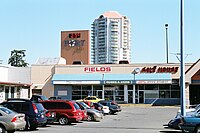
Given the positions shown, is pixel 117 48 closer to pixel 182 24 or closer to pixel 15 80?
pixel 15 80

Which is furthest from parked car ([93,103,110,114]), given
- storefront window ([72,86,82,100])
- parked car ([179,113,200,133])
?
storefront window ([72,86,82,100])

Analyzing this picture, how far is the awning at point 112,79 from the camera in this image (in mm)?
57656

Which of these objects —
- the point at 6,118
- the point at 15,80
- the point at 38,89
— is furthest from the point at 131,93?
the point at 6,118

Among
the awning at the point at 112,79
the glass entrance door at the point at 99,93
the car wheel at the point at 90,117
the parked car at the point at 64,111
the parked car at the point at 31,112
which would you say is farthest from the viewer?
the glass entrance door at the point at 99,93

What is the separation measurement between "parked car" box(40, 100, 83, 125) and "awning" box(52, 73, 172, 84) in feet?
108

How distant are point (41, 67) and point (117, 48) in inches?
3103

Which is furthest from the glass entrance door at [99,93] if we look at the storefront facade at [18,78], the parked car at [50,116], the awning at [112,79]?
the parked car at [50,116]

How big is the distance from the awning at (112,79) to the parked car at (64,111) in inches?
1298

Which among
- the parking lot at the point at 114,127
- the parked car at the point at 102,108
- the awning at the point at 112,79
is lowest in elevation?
the parking lot at the point at 114,127

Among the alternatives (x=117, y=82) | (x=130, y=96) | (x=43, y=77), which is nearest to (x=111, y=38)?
(x=43, y=77)

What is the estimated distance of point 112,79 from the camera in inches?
2314

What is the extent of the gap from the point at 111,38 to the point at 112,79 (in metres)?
84.2

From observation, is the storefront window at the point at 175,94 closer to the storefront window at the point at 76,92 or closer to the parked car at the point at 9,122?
the storefront window at the point at 76,92

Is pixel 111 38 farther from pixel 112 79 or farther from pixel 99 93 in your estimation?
pixel 112 79
